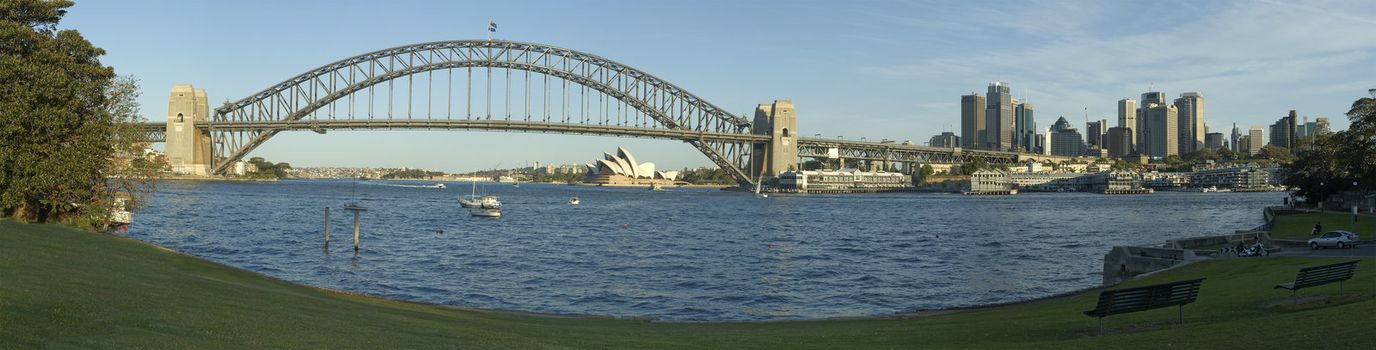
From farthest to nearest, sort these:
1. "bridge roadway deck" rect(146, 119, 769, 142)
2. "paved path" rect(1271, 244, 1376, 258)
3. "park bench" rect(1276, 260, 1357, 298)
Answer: "bridge roadway deck" rect(146, 119, 769, 142), "paved path" rect(1271, 244, 1376, 258), "park bench" rect(1276, 260, 1357, 298)

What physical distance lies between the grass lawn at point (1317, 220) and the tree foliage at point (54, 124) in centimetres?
3775

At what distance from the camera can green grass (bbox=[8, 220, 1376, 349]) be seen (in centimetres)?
918

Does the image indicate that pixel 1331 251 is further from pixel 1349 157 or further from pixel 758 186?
pixel 758 186

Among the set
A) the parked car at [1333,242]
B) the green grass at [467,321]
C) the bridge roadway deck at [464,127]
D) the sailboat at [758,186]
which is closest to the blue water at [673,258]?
the green grass at [467,321]

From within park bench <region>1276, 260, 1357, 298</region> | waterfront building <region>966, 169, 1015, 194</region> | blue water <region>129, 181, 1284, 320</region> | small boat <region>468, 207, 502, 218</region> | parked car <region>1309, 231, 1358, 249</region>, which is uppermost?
waterfront building <region>966, 169, 1015, 194</region>

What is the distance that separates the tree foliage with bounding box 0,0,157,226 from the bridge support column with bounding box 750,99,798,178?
113 m

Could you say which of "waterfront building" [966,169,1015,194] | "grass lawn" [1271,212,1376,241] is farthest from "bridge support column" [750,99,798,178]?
"grass lawn" [1271,212,1376,241]

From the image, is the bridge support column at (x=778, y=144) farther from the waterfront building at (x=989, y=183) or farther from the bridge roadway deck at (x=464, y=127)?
the waterfront building at (x=989, y=183)

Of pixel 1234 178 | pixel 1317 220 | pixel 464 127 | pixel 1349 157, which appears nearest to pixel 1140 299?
pixel 1317 220

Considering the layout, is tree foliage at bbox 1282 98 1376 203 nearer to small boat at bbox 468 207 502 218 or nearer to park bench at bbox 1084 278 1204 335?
park bench at bbox 1084 278 1204 335

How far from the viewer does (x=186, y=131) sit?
124500mm

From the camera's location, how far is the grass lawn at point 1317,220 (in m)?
32.8

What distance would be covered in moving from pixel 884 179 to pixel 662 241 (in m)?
141

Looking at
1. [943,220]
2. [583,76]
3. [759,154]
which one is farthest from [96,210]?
[759,154]
